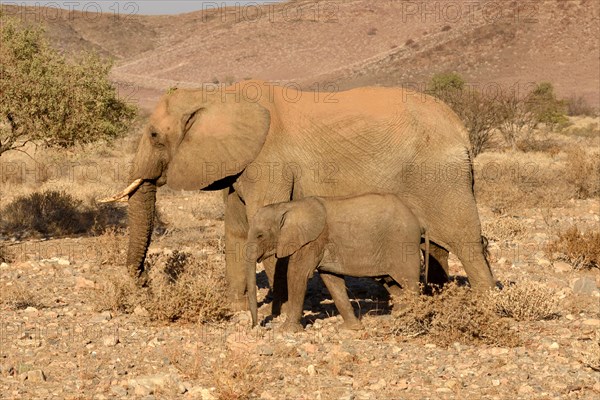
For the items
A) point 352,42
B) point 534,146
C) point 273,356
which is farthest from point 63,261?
point 352,42

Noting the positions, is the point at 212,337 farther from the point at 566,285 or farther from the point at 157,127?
the point at 566,285

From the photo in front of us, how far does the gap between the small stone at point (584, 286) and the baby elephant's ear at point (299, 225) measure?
3.91 meters

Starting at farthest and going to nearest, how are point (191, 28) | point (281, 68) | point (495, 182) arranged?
point (191, 28)
point (281, 68)
point (495, 182)

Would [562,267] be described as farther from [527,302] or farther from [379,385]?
[379,385]

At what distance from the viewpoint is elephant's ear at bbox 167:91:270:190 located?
9.84m

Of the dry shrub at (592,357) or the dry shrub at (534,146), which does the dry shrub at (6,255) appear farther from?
the dry shrub at (534,146)

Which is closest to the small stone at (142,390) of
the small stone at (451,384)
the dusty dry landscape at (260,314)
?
the dusty dry landscape at (260,314)

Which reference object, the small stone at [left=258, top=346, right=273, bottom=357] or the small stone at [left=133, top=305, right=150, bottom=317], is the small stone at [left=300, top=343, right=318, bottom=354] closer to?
the small stone at [left=258, top=346, right=273, bottom=357]

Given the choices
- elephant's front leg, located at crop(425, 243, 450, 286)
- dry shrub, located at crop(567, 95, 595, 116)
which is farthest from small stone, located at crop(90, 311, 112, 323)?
dry shrub, located at crop(567, 95, 595, 116)

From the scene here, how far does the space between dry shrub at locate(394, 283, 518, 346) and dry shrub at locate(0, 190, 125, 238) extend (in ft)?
28.5

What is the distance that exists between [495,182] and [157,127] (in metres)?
12.2

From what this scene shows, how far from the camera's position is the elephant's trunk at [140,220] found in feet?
34.0

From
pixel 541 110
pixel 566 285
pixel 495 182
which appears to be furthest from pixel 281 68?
pixel 566 285

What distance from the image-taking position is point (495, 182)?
2073 cm
